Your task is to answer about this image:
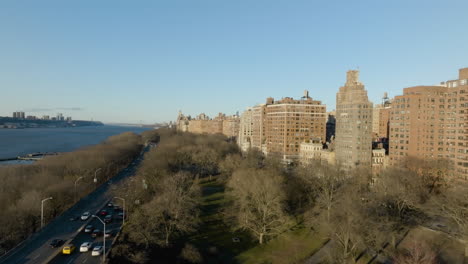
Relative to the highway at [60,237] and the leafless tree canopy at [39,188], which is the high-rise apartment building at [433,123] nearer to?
the highway at [60,237]

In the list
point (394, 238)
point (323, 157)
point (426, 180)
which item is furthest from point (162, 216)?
point (323, 157)

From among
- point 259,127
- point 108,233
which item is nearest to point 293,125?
point 259,127

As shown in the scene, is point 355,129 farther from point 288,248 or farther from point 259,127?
point 259,127

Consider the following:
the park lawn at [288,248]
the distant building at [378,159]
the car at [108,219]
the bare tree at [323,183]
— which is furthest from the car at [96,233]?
the distant building at [378,159]

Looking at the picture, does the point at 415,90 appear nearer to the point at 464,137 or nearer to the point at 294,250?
the point at 464,137

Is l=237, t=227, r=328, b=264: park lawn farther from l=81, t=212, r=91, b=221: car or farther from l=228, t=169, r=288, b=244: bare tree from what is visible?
l=81, t=212, r=91, b=221: car

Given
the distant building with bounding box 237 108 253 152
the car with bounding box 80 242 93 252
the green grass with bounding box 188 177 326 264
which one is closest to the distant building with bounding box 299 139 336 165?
the distant building with bounding box 237 108 253 152
